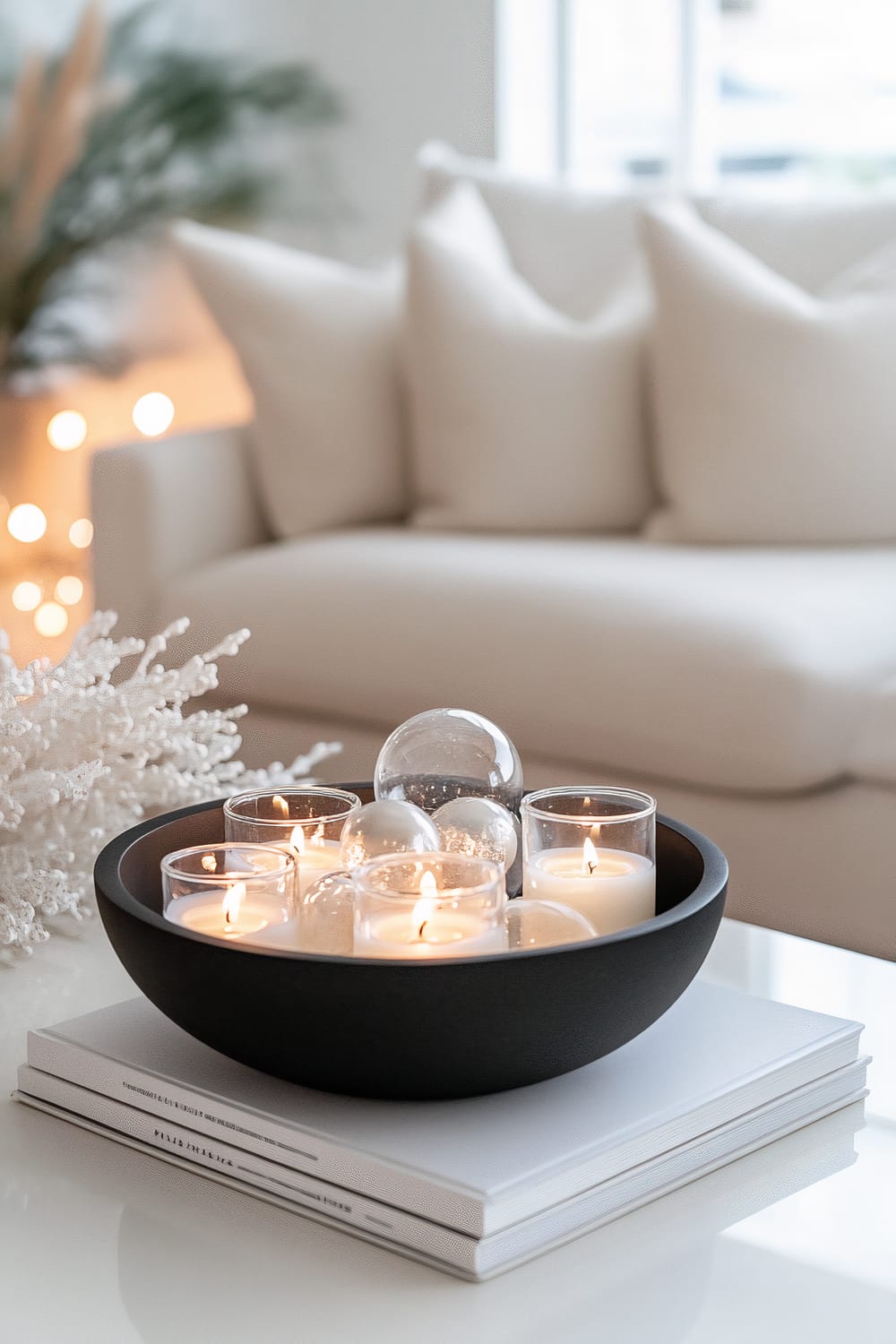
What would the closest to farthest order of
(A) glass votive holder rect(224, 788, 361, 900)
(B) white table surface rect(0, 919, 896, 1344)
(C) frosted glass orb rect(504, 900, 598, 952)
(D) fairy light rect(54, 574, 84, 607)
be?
(B) white table surface rect(0, 919, 896, 1344) → (C) frosted glass orb rect(504, 900, 598, 952) → (A) glass votive holder rect(224, 788, 361, 900) → (D) fairy light rect(54, 574, 84, 607)

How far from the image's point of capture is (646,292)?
2.39 meters

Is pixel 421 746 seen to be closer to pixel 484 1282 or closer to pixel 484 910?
pixel 484 910

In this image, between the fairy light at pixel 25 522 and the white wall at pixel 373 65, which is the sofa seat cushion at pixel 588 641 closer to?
the fairy light at pixel 25 522

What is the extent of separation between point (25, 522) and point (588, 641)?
203 centimetres

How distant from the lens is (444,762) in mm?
908

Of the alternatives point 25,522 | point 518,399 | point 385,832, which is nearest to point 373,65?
point 25,522

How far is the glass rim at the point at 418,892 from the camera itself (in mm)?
723

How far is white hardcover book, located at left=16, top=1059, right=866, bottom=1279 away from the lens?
67 cm

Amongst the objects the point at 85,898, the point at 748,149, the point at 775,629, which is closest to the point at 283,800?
the point at 85,898

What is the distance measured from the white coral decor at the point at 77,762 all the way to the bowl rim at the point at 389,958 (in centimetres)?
17

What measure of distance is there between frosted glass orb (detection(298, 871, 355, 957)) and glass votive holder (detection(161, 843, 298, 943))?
1 cm

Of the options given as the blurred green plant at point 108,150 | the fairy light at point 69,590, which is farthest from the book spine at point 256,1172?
the blurred green plant at point 108,150

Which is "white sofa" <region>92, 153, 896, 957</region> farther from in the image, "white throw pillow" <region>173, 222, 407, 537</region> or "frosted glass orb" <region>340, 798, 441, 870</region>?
"frosted glass orb" <region>340, 798, 441, 870</region>

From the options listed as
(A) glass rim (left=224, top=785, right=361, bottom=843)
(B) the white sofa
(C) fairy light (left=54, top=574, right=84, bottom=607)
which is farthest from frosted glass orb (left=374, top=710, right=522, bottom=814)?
(C) fairy light (left=54, top=574, right=84, bottom=607)
